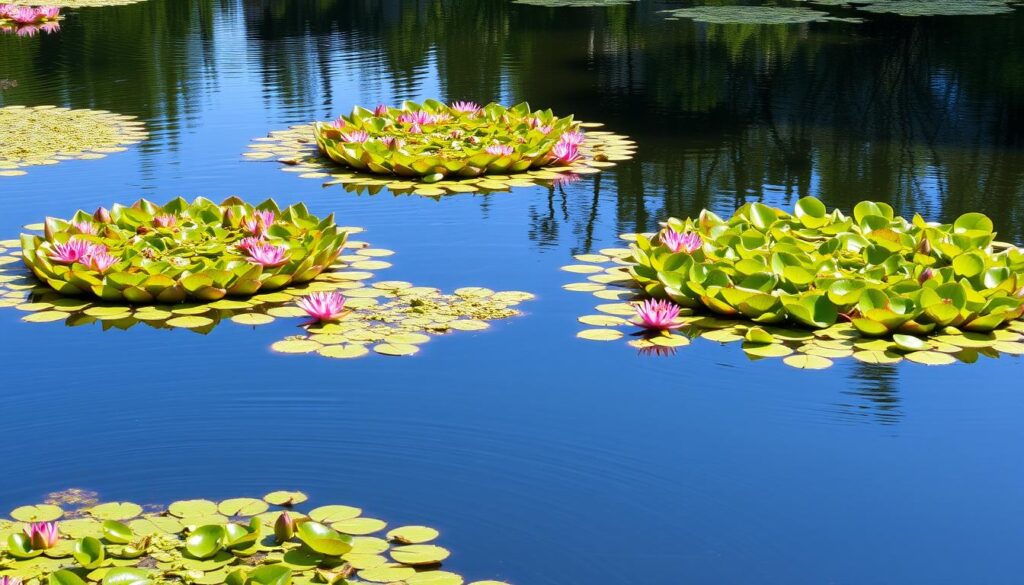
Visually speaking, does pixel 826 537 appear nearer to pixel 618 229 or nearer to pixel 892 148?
pixel 618 229

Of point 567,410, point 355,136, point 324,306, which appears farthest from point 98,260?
point 355,136

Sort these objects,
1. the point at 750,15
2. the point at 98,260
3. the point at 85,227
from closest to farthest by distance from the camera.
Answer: the point at 98,260 < the point at 85,227 < the point at 750,15

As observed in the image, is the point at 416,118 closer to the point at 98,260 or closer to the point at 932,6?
the point at 98,260

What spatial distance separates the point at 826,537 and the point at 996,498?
52 centimetres

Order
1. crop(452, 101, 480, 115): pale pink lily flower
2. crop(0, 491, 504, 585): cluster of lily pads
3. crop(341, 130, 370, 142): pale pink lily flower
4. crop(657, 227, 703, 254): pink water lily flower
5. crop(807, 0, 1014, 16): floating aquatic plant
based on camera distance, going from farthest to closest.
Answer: crop(807, 0, 1014, 16): floating aquatic plant < crop(452, 101, 480, 115): pale pink lily flower < crop(341, 130, 370, 142): pale pink lily flower < crop(657, 227, 703, 254): pink water lily flower < crop(0, 491, 504, 585): cluster of lily pads

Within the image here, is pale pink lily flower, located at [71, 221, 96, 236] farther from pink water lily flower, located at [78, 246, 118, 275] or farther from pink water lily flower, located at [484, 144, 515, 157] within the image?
pink water lily flower, located at [484, 144, 515, 157]

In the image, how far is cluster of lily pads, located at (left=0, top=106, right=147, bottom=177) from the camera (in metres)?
7.14

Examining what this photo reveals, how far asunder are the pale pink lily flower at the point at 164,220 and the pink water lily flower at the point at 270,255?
2.17 feet

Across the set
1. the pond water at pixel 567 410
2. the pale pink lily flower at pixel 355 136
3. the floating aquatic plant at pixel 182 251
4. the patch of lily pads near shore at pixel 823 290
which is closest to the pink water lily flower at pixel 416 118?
the pale pink lily flower at pixel 355 136

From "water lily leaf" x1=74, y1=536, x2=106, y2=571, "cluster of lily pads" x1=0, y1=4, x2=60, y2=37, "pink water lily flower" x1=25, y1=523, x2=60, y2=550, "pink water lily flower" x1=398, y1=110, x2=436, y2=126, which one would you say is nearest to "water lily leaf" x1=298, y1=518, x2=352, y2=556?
"water lily leaf" x1=74, y1=536, x2=106, y2=571

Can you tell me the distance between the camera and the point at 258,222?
16.8 ft

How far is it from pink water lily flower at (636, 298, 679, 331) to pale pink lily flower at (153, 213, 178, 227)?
2066 millimetres

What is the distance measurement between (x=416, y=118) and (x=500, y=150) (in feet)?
3.13

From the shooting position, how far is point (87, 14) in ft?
49.7
